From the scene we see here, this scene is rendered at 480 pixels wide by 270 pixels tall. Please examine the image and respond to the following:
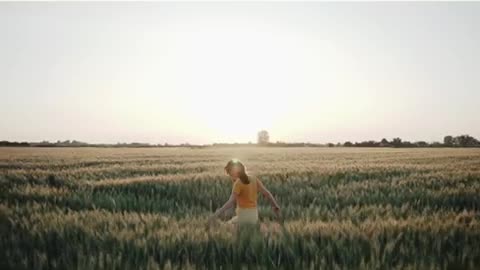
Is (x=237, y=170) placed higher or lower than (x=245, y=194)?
higher

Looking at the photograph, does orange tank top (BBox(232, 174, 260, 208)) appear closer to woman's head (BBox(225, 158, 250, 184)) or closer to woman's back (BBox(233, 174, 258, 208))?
woman's back (BBox(233, 174, 258, 208))

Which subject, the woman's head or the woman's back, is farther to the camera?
the woman's back

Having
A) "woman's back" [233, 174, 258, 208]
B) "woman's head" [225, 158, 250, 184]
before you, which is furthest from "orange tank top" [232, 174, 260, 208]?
"woman's head" [225, 158, 250, 184]

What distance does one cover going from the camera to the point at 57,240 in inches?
220

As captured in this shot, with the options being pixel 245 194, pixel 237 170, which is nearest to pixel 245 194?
pixel 245 194

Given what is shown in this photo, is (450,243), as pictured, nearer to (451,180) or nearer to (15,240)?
(15,240)

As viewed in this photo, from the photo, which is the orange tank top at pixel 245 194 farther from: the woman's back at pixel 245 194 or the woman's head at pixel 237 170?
the woman's head at pixel 237 170

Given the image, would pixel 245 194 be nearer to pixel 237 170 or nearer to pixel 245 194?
pixel 245 194

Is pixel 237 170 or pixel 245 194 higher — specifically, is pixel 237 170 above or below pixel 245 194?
above

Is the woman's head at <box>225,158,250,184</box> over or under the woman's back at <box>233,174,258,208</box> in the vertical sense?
over

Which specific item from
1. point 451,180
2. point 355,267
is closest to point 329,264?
point 355,267

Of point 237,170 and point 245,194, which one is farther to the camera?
point 245,194

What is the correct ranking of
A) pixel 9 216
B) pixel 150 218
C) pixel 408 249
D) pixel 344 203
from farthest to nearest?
pixel 344 203 < pixel 9 216 < pixel 150 218 < pixel 408 249

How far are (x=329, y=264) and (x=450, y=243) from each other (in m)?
1.79
